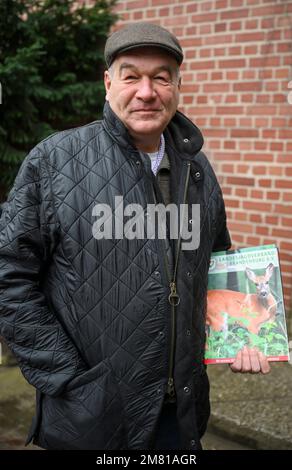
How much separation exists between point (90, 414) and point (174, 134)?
102 centimetres

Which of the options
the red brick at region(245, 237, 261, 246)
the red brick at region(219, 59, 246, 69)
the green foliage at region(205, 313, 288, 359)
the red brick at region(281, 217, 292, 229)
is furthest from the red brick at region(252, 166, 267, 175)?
the green foliage at region(205, 313, 288, 359)

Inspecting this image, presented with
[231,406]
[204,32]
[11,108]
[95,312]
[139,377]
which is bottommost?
[231,406]

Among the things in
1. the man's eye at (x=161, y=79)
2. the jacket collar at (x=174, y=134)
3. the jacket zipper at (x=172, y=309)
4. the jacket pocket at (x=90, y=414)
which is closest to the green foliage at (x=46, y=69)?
the jacket collar at (x=174, y=134)

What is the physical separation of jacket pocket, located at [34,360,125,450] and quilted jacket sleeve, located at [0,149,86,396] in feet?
0.19

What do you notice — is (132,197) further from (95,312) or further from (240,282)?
(240,282)

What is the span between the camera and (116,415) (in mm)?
1673

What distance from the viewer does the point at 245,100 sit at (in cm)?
380

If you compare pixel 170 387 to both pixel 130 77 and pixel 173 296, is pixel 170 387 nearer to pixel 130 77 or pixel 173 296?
pixel 173 296

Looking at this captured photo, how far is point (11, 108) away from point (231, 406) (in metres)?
2.67

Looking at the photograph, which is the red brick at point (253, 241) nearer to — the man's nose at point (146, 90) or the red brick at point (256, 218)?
the red brick at point (256, 218)

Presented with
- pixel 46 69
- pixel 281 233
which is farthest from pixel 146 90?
pixel 46 69

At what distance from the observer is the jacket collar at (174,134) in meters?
1.71

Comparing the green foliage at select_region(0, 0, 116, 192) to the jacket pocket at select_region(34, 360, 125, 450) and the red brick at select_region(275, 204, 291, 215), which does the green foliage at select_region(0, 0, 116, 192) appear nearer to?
the red brick at select_region(275, 204, 291, 215)
